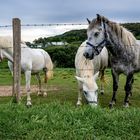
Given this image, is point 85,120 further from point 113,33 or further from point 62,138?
point 113,33

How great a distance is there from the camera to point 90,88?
34.0 ft

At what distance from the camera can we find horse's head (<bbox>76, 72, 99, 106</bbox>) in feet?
33.4

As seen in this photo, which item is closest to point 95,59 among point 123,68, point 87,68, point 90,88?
point 87,68

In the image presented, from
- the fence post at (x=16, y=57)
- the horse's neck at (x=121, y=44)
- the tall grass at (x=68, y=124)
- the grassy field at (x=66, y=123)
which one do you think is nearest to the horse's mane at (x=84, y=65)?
the horse's neck at (x=121, y=44)

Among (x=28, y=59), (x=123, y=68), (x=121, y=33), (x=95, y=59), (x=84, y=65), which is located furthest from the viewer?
(x=28, y=59)

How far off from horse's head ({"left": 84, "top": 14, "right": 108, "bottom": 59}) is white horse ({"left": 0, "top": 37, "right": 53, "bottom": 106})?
7.06ft

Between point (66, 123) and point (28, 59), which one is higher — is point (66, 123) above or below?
below

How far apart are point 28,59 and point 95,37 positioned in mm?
2944

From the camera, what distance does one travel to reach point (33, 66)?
532 inches

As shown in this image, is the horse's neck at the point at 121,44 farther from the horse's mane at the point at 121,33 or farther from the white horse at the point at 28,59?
the white horse at the point at 28,59

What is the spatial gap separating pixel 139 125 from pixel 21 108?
225 cm

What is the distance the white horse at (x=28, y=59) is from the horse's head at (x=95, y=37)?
2.15 m

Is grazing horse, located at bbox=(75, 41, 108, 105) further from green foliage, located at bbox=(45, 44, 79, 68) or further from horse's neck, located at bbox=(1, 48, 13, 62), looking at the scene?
green foliage, located at bbox=(45, 44, 79, 68)

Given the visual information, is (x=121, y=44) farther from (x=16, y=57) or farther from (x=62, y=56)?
(x=62, y=56)
